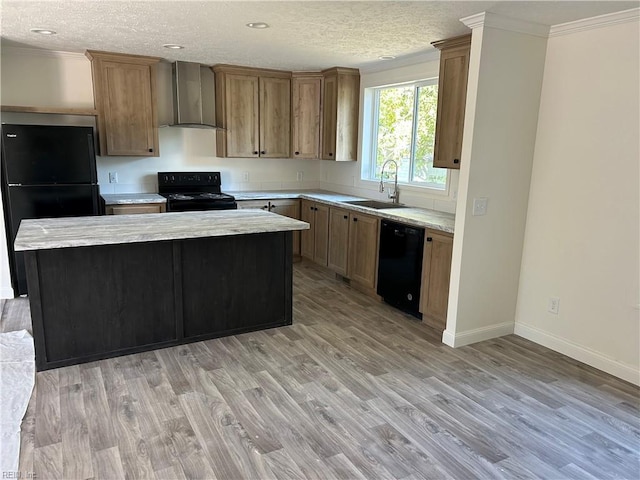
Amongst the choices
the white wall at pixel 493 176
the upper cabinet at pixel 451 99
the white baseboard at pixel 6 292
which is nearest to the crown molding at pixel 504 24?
the white wall at pixel 493 176

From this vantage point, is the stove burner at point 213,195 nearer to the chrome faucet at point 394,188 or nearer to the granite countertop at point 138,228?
the granite countertop at point 138,228

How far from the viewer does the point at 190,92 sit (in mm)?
5098

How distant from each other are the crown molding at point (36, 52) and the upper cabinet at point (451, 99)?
140 inches

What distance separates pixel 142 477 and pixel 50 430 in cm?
68

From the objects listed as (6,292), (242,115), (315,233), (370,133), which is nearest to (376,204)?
(315,233)

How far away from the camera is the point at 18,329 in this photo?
11.8 ft

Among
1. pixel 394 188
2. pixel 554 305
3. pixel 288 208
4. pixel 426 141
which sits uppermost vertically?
pixel 426 141

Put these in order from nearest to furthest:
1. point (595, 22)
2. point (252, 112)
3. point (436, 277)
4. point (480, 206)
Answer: point (595, 22) < point (480, 206) < point (436, 277) < point (252, 112)

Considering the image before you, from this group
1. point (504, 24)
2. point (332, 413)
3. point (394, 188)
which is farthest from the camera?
point (394, 188)

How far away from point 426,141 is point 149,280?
2.98 metres

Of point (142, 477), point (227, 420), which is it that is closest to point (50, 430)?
point (142, 477)

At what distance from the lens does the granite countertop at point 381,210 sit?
3.71m

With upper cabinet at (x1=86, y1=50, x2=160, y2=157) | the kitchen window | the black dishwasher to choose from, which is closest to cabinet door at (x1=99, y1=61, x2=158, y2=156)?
upper cabinet at (x1=86, y1=50, x2=160, y2=157)

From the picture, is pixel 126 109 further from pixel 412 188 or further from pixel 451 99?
pixel 451 99
